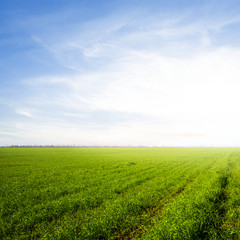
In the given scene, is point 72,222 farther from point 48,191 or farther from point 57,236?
point 48,191

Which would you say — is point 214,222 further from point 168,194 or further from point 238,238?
point 168,194

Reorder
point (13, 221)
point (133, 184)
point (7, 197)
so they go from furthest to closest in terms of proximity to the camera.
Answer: point (133, 184) < point (7, 197) < point (13, 221)

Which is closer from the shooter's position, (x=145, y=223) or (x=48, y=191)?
(x=145, y=223)

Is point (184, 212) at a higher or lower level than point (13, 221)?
higher

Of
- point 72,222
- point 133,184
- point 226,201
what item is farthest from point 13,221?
point 226,201

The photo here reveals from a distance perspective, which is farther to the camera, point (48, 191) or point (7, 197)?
point (48, 191)

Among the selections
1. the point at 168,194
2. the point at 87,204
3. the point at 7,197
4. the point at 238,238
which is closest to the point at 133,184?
the point at 168,194

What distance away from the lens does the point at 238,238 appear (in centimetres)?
732

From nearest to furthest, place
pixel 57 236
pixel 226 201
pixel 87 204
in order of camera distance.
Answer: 1. pixel 57 236
2. pixel 87 204
3. pixel 226 201

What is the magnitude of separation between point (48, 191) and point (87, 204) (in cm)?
569

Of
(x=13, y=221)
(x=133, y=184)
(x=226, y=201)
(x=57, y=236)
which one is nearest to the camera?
(x=57, y=236)

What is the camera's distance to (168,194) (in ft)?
44.2

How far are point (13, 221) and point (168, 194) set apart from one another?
443 inches

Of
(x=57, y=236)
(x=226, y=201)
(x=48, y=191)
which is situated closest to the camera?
(x=57, y=236)
